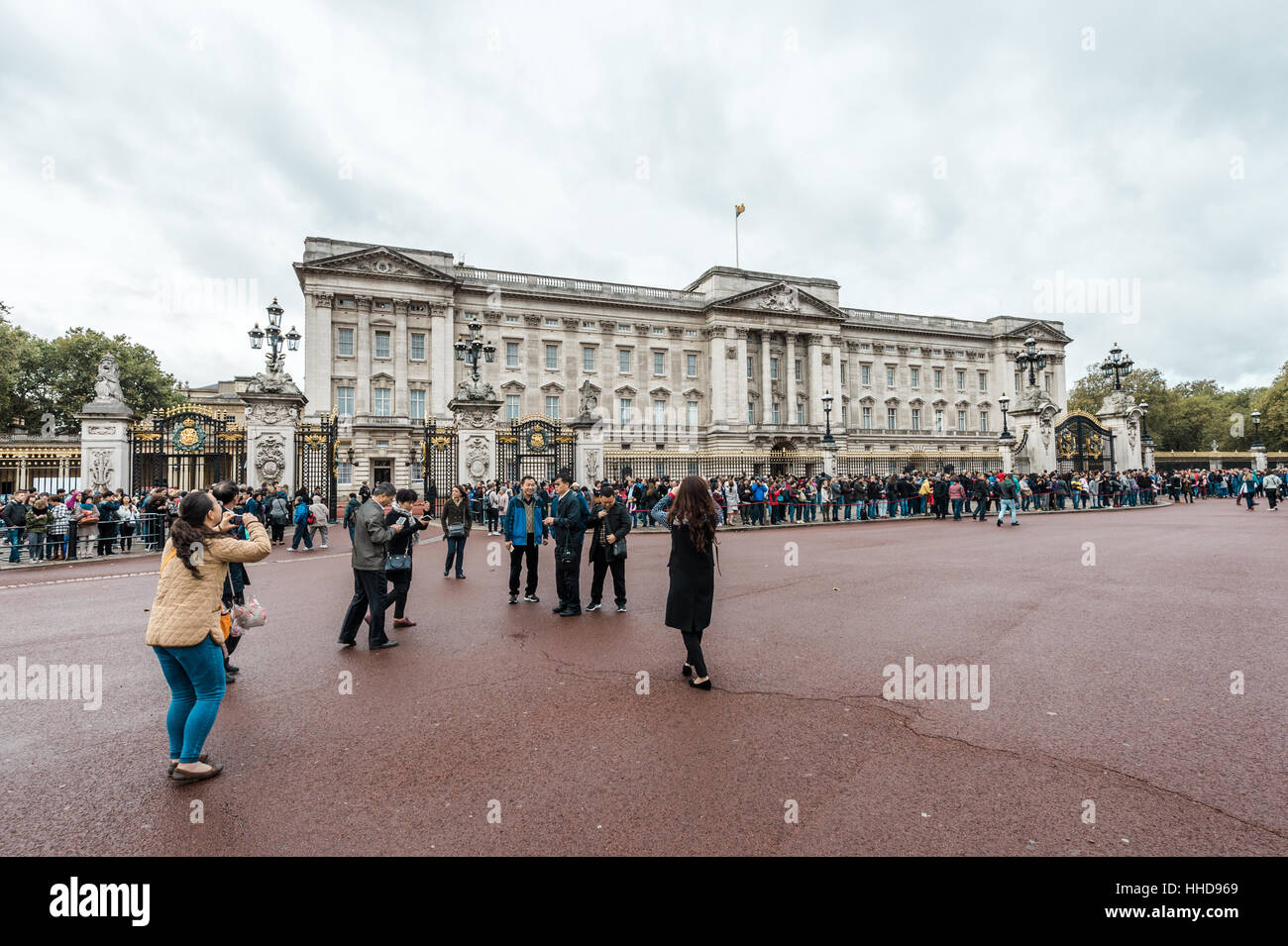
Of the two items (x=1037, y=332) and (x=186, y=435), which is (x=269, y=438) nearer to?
(x=186, y=435)

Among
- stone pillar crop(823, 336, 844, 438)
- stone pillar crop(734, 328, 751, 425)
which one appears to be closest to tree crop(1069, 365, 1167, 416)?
stone pillar crop(823, 336, 844, 438)

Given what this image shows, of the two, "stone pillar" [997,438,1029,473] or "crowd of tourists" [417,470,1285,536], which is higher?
"stone pillar" [997,438,1029,473]

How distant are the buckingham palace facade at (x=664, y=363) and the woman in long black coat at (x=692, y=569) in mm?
26601

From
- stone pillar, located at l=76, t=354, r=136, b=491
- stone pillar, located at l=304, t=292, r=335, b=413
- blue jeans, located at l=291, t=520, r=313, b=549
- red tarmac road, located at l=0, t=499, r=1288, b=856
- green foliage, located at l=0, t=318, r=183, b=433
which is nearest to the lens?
red tarmac road, located at l=0, t=499, r=1288, b=856

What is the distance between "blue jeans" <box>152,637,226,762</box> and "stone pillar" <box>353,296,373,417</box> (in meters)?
42.8

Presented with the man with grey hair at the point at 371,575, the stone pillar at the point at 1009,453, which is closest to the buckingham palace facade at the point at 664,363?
the stone pillar at the point at 1009,453

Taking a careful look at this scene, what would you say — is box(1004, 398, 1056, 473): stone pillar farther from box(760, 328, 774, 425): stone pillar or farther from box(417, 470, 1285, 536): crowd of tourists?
box(760, 328, 774, 425): stone pillar

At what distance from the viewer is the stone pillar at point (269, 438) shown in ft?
64.8

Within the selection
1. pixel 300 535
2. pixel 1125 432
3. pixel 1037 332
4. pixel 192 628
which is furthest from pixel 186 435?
pixel 1037 332

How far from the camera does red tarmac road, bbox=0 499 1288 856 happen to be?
3.01 meters

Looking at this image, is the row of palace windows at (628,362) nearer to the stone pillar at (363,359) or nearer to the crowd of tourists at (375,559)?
the stone pillar at (363,359)
